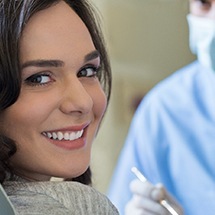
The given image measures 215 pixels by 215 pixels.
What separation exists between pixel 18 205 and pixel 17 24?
25 cm

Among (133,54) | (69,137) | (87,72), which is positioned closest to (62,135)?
(69,137)

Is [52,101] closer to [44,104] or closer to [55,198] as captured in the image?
[44,104]

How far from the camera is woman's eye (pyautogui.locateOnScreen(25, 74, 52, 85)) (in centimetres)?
86

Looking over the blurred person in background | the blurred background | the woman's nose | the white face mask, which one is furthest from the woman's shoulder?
the blurred background

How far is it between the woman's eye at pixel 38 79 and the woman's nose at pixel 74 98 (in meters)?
0.03

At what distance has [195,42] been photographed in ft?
6.43

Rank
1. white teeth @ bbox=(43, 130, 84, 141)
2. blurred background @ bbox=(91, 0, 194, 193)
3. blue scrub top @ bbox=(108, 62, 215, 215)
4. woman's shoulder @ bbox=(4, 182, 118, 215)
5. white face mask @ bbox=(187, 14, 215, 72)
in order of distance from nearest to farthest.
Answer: woman's shoulder @ bbox=(4, 182, 118, 215) < white teeth @ bbox=(43, 130, 84, 141) < blue scrub top @ bbox=(108, 62, 215, 215) < white face mask @ bbox=(187, 14, 215, 72) < blurred background @ bbox=(91, 0, 194, 193)

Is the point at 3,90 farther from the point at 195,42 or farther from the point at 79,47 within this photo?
the point at 195,42

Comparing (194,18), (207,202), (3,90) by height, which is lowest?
(207,202)

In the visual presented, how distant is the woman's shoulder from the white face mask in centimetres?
109

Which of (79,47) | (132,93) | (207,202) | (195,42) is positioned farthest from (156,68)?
(79,47)

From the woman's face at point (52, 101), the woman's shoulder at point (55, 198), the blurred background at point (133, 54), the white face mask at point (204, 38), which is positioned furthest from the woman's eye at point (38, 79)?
the blurred background at point (133, 54)

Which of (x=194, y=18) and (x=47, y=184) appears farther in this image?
(x=194, y=18)

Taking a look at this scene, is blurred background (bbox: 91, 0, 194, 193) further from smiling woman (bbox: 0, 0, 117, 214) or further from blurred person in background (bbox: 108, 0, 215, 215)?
smiling woman (bbox: 0, 0, 117, 214)
